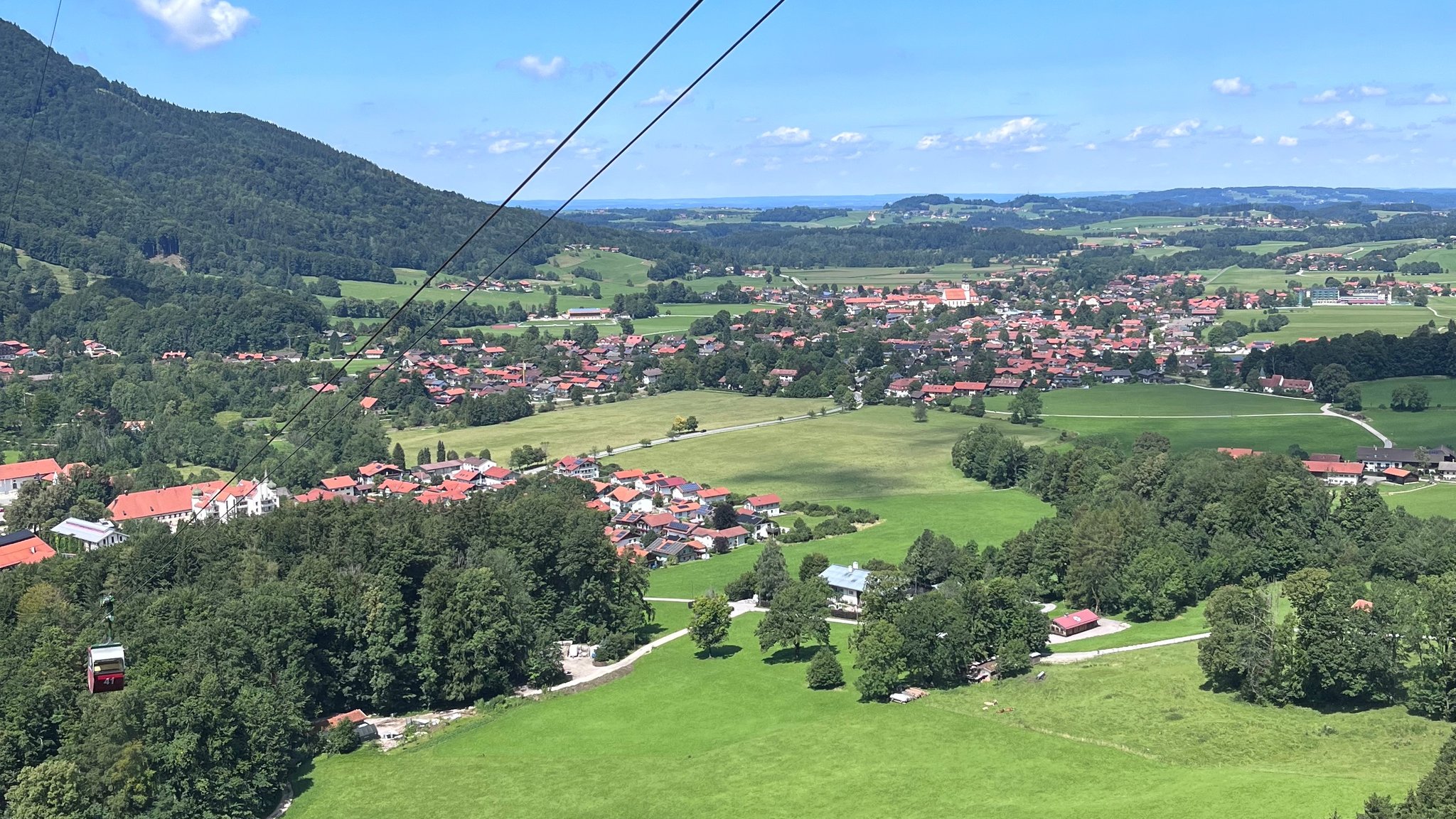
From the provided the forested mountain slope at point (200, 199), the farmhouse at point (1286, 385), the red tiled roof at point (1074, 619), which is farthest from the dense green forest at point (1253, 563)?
the forested mountain slope at point (200, 199)

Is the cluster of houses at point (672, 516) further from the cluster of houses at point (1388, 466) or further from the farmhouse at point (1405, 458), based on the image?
the farmhouse at point (1405, 458)

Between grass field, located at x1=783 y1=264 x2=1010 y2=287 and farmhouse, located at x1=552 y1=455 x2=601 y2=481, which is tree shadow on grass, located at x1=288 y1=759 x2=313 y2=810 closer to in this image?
farmhouse, located at x1=552 y1=455 x2=601 y2=481

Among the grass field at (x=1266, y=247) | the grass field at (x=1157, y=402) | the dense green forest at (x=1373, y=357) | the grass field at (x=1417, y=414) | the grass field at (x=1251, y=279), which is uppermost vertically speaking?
the grass field at (x=1266, y=247)

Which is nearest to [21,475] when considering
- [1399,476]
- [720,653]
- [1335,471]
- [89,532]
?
[89,532]

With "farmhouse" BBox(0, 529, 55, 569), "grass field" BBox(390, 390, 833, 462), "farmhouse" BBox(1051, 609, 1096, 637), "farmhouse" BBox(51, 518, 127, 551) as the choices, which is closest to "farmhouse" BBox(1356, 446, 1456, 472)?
"farmhouse" BBox(1051, 609, 1096, 637)

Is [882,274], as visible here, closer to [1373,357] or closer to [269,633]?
[1373,357]

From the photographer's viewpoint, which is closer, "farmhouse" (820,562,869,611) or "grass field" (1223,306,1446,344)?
"farmhouse" (820,562,869,611)
